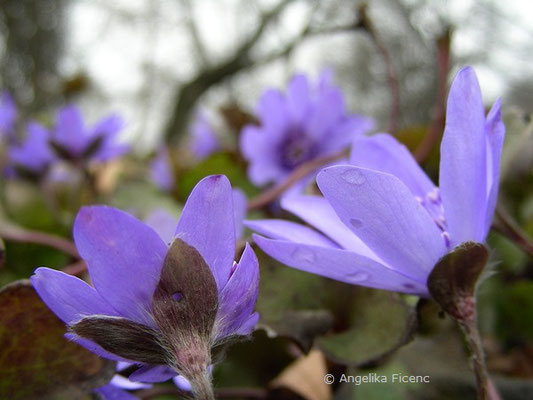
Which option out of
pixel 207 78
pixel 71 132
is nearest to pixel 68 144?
pixel 71 132

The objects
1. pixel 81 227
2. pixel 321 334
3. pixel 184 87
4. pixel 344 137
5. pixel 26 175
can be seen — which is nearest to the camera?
pixel 81 227

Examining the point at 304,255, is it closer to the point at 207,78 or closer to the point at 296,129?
the point at 296,129

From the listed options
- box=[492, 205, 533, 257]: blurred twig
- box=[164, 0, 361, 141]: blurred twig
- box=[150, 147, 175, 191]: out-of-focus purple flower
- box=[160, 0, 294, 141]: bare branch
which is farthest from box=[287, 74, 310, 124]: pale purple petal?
box=[160, 0, 294, 141]: bare branch

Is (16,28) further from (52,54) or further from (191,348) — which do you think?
(191,348)

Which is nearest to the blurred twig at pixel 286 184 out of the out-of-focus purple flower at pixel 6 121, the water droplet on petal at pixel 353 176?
the water droplet on petal at pixel 353 176

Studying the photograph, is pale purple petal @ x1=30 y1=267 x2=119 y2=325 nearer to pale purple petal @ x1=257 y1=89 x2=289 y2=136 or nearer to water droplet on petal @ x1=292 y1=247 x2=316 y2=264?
water droplet on petal @ x1=292 y1=247 x2=316 y2=264

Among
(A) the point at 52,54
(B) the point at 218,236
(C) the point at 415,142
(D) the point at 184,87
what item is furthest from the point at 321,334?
(A) the point at 52,54

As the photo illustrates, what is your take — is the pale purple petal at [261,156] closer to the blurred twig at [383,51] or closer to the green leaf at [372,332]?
the blurred twig at [383,51]
